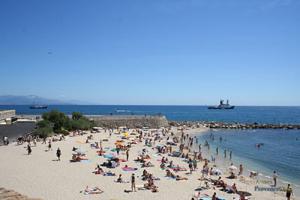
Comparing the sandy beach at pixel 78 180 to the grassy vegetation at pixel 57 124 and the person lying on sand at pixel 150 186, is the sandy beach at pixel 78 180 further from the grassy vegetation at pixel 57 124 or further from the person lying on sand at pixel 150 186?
the grassy vegetation at pixel 57 124

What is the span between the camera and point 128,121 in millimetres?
63938

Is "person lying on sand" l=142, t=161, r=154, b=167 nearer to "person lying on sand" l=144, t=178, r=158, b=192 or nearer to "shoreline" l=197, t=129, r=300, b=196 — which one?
"person lying on sand" l=144, t=178, r=158, b=192

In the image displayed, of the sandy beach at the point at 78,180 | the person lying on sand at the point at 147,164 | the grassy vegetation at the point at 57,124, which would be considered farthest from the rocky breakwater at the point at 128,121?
the person lying on sand at the point at 147,164

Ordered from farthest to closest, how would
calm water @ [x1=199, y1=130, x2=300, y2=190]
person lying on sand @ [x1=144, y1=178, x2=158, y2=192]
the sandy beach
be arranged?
calm water @ [x1=199, y1=130, x2=300, y2=190] < person lying on sand @ [x1=144, y1=178, x2=158, y2=192] < the sandy beach

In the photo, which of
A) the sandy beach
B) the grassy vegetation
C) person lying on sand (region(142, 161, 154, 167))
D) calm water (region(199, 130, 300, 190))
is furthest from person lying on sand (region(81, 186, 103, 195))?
the grassy vegetation

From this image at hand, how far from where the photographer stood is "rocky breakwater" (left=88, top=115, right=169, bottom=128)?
198 feet

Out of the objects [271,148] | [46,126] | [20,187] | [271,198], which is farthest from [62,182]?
[271,148]

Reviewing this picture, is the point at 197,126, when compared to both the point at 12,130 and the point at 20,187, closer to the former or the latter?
the point at 12,130

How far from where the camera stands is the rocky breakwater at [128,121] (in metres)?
60.3

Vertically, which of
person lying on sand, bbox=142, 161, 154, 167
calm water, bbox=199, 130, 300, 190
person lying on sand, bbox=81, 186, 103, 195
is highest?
person lying on sand, bbox=81, 186, 103, 195

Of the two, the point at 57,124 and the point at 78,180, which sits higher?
the point at 57,124

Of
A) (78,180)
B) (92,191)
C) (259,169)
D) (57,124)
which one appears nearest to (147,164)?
(78,180)

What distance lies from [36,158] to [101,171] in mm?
7240

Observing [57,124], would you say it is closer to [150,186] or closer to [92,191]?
[150,186]
